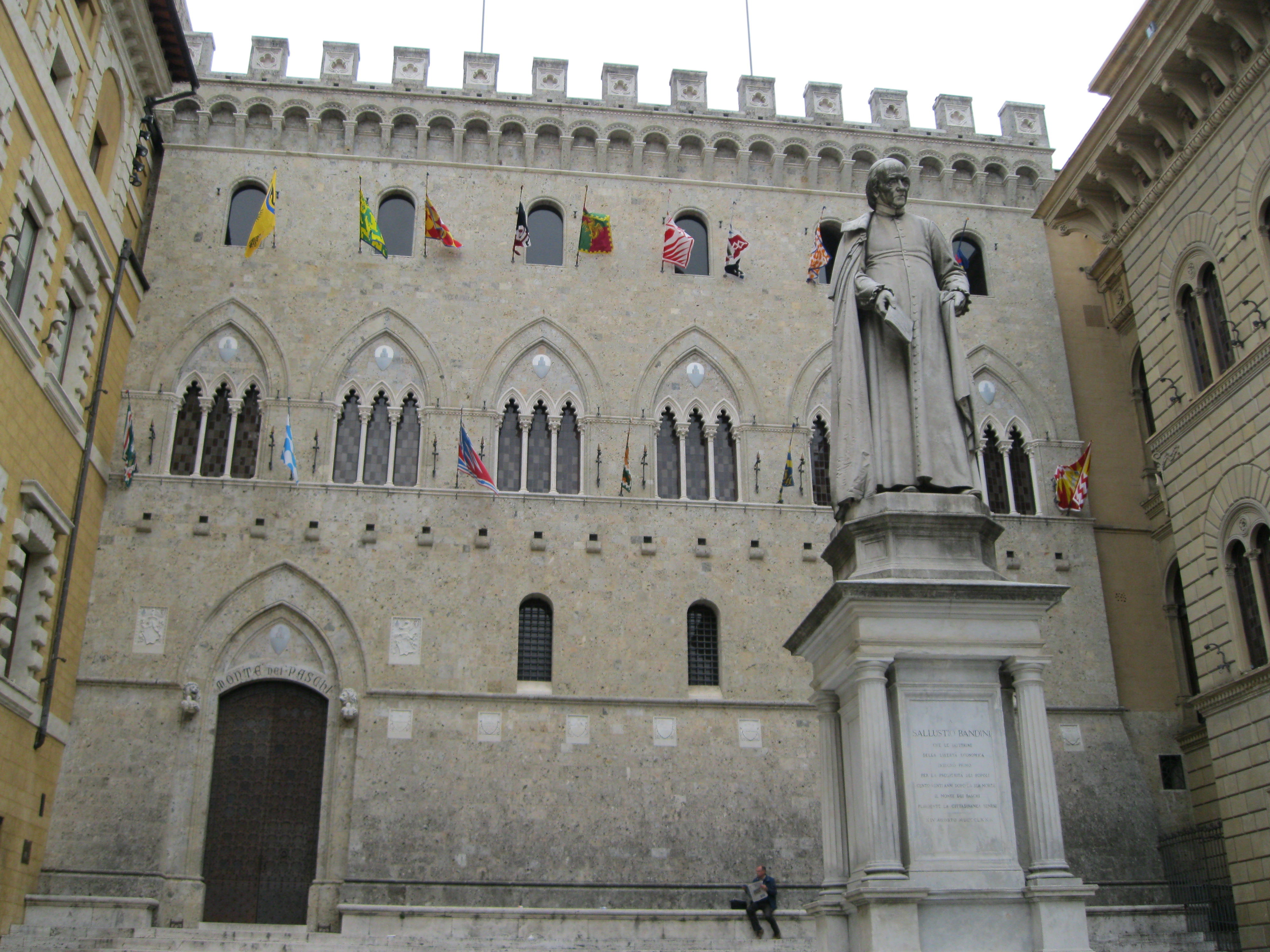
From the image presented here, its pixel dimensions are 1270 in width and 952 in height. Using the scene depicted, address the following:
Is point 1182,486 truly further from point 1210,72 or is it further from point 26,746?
point 26,746

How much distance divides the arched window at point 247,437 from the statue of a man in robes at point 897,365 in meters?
13.4

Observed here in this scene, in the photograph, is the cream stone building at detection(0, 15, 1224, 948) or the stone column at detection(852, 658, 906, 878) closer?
the stone column at detection(852, 658, 906, 878)

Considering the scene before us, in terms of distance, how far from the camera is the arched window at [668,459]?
20.6m

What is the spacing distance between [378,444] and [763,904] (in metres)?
9.65

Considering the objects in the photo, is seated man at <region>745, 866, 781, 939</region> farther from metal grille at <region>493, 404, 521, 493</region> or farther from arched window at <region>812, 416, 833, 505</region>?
metal grille at <region>493, 404, 521, 493</region>

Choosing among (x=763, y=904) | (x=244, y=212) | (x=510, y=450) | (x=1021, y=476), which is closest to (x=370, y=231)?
(x=244, y=212)

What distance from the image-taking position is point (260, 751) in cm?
1805

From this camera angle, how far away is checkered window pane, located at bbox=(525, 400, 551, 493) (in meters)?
20.3

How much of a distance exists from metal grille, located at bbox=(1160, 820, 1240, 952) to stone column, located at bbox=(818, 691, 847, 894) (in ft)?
34.3

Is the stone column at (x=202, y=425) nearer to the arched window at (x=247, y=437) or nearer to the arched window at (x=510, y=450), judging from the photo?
the arched window at (x=247, y=437)

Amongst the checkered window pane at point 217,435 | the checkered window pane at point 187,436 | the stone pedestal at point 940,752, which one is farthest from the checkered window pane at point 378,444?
the stone pedestal at point 940,752

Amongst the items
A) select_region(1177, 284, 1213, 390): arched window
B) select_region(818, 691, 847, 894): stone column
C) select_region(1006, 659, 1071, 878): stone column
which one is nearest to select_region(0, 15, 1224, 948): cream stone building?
select_region(1177, 284, 1213, 390): arched window

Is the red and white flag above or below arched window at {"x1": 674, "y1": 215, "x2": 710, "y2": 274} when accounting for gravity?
below

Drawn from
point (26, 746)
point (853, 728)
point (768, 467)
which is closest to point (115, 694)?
point (26, 746)
